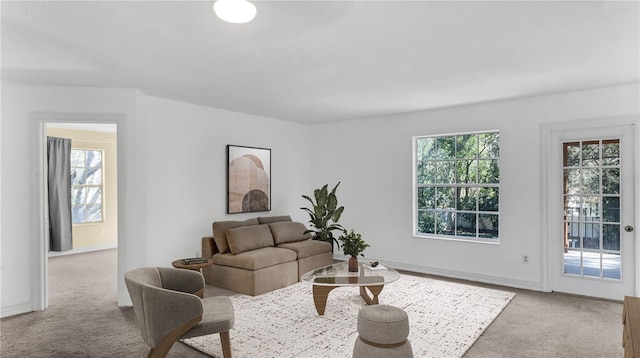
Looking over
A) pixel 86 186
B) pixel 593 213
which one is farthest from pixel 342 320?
pixel 86 186

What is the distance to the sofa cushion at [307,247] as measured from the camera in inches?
202

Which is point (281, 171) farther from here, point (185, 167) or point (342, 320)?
point (342, 320)

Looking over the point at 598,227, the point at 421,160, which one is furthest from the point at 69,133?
the point at 598,227

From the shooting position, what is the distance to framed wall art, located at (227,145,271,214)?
5.56 meters

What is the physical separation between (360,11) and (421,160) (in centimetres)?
379

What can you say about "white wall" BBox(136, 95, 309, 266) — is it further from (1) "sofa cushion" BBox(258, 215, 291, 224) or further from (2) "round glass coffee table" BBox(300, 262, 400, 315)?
(2) "round glass coffee table" BBox(300, 262, 400, 315)

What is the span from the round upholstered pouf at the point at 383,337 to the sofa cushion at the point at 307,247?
8.64 feet

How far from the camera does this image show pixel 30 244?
4.02 m

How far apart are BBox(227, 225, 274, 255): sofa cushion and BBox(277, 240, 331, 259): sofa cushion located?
0.26 meters

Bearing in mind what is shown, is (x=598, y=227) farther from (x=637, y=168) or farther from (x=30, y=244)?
(x=30, y=244)

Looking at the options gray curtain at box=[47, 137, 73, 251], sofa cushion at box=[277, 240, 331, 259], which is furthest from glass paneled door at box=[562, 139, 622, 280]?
gray curtain at box=[47, 137, 73, 251]

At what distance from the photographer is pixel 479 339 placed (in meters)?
3.15

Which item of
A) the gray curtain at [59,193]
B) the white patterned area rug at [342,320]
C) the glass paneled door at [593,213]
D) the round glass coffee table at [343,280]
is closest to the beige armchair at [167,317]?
the white patterned area rug at [342,320]

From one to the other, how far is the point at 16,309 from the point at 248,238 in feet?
8.35
